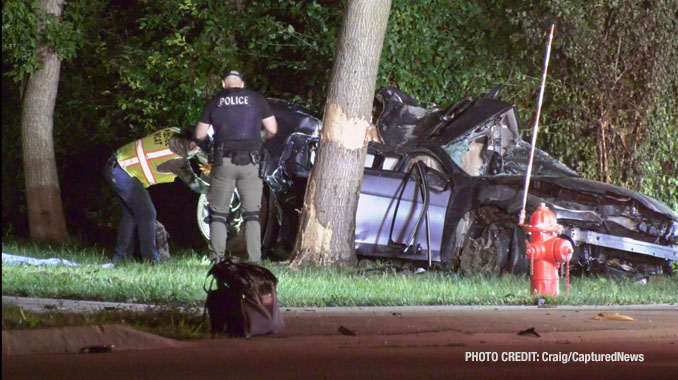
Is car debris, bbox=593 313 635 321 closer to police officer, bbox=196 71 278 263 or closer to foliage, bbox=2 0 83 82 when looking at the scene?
police officer, bbox=196 71 278 263

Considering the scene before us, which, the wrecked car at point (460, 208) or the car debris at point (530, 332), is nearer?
Result: the car debris at point (530, 332)

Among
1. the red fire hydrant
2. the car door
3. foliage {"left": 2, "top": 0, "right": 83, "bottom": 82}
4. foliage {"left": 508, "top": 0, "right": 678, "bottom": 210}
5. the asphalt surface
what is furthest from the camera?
foliage {"left": 508, "top": 0, "right": 678, "bottom": 210}

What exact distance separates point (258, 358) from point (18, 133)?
12407 mm

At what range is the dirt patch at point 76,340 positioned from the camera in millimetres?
6969

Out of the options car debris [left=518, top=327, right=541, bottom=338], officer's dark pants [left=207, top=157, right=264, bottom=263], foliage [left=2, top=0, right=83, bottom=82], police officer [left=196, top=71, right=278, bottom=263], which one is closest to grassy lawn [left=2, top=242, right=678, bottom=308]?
officer's dark pants [left=207, top=157, right=264, bottom=263]

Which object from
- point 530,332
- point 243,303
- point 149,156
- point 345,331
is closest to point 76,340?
point 243,303

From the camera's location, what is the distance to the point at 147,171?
13.4 m

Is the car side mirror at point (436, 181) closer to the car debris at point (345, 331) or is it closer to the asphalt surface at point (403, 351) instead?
the asphalt surface at point (403, 351)

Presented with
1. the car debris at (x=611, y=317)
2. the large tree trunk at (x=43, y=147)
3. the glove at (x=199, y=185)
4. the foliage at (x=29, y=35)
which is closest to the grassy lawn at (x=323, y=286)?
the glove at (x=199, y=185)

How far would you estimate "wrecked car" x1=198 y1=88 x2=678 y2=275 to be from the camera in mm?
12906

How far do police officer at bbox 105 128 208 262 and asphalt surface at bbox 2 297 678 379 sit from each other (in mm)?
4309

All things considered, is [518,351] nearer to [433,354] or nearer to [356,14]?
[433,354]

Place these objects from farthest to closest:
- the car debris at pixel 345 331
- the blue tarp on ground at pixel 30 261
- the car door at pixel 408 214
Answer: the car door at pixel 408 214
the blue tarp on ground at pixel 30 261
the car debris at pixel 345 331

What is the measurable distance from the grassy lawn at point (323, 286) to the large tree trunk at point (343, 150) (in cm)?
38
